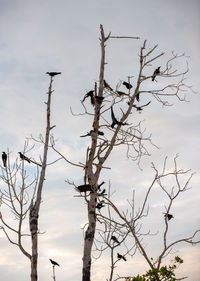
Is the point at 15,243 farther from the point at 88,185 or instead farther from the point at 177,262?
the point at 177,262

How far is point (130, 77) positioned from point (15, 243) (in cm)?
436

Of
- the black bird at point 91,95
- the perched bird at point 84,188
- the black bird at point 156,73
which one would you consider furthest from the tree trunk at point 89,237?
the black bird at point 156,73

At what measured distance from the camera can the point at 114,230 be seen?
6738mm

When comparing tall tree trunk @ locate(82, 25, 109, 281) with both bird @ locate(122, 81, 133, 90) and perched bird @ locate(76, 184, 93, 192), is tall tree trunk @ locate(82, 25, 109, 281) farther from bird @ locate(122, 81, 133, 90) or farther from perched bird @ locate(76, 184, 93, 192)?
bird @ locate(122, 81, 133, 90)

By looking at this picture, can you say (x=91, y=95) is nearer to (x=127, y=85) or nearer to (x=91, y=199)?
(x=127, y=85)

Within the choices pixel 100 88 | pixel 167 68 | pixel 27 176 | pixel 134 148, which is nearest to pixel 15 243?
pixel 27 176

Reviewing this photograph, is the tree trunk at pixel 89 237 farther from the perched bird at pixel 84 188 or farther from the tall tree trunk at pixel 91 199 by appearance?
the perched bird at pixel 84 188

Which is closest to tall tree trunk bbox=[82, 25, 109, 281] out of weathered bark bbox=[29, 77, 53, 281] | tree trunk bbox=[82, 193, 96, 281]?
tree trunk bbox=[82, 193, 96, 281]

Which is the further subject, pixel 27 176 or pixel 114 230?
pixel 27 176

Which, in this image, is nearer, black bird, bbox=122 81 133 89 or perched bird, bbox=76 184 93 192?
perched bird, bbox=76 184 93 192

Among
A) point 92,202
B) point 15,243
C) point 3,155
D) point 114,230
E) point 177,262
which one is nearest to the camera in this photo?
point 177,262

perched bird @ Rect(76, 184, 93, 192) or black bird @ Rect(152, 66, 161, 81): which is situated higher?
black bird @ Rect(152, 66, 161, 81)

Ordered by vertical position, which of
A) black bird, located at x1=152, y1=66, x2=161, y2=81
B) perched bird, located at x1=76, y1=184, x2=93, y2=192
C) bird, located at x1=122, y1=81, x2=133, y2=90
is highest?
black bird, located at x1=152, y1=66, x2=161, y2=81

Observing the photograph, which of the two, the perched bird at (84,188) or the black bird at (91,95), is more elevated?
the black bird at (91,95)
